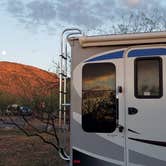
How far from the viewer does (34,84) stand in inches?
569

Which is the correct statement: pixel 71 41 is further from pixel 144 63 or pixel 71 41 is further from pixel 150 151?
pixel 150 151

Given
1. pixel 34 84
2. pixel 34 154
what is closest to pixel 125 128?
pixel 34 84

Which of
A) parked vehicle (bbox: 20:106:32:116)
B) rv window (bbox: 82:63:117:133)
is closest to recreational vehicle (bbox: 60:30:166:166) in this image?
rv window (bbox: 82:63:117:133)

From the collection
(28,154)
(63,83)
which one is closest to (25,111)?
(28,154)

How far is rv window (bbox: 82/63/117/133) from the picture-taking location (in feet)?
22.8

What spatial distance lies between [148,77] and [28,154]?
9334 mm

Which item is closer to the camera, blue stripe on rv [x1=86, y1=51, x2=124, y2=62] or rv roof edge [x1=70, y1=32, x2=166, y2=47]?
rv roof edge [x1=70, y1=32, x2=166, y2=47]

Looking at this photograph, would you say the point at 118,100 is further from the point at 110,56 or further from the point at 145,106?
the point at 110,56

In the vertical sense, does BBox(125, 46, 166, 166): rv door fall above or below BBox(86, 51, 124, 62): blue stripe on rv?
below

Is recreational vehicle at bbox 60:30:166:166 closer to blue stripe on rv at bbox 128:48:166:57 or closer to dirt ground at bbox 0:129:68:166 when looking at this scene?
blue stripe on rv at bbox 128:48:166:57

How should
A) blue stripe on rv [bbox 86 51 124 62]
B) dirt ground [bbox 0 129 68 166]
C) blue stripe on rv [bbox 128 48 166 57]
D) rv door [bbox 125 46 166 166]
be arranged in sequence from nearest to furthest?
rv door [bbox 125 46 166 166], blue stripe on rv [bbox 128 48 166 57], blue stripe on rv [bbox 86 51 124 62], dirt ground [bbox 0 129 68 166]

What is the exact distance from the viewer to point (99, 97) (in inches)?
277

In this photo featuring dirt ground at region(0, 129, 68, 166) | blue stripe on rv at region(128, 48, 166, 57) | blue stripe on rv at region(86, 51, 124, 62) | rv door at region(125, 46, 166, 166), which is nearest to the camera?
rv door at region(125, 46, 166, 166)

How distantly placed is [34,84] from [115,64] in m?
7.80
